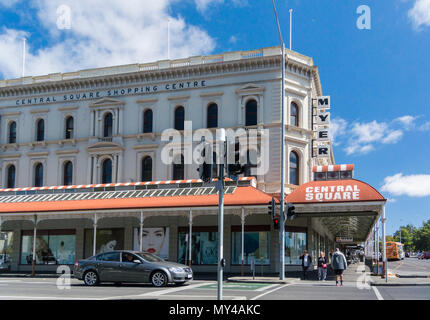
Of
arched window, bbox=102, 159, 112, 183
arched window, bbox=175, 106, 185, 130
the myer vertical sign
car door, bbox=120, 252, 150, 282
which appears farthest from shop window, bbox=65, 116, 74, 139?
car door, bbox=120, 252, 150, 282

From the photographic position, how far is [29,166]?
130 ft

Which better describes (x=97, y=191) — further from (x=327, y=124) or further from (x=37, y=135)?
(x=327, y=124)

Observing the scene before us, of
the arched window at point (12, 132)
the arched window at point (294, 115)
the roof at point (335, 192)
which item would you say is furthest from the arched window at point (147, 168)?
the roof at point (335, 192)

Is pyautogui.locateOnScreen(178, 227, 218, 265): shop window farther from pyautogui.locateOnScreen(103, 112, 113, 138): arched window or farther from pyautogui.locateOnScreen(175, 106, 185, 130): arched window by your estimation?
pyautogui.locateOnScreen(103, 112, 113, 138): arched window

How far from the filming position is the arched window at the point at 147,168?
37.2 meters

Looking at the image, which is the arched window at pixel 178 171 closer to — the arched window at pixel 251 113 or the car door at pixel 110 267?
the arched window at pixel 251 113

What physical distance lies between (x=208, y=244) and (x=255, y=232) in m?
3.30

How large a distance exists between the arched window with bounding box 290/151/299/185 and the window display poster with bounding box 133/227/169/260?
909cm

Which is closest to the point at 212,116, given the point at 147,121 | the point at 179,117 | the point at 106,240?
the point at 179,117

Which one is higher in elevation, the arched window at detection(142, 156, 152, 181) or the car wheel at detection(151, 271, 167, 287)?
the arched window at detection(142, 156, 152, 181)

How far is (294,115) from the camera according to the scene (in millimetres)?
35406

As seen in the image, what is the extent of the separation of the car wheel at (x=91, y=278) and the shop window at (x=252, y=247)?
12854 millimetres

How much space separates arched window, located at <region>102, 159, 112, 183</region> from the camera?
37.9m
